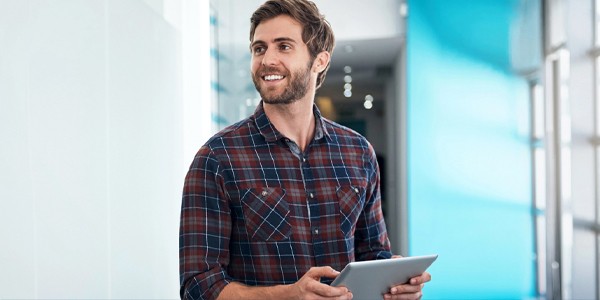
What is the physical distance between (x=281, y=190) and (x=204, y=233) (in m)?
0.26

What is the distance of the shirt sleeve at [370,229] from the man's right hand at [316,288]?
0.47 meters

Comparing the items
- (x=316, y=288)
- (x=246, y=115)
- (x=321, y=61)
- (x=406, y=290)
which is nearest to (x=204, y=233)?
(x=316, y=288)

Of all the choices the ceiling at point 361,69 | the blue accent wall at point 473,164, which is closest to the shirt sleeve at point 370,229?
the blue accent wall at point 473,164

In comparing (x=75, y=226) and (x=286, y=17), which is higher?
(x=286, y=17)

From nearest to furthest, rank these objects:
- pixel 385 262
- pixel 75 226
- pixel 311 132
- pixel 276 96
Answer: pixel 385 262 < pixel 75 226 < pixel 276 96 < pixel 311 132

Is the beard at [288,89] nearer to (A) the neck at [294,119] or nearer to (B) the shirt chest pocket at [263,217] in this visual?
(A) the neck at [294,119]

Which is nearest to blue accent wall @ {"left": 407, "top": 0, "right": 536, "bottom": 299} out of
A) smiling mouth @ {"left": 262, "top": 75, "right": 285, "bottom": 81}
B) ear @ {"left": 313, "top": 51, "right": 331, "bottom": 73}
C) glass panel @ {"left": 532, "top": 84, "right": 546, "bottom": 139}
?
glass panel @ {"left": 532, "top": 84, "right": 546, "bottom": 139}

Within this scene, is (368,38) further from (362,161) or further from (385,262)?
(385,262)

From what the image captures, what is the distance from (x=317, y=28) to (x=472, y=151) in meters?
3.78

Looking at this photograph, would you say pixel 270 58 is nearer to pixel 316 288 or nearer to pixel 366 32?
pixel 316 288

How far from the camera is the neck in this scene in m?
1.81

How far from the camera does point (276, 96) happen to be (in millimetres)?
1744

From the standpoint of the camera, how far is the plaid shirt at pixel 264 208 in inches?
62.4

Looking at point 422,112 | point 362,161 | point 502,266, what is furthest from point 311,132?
point 502,266
